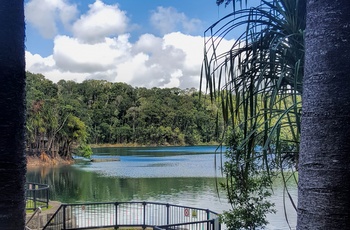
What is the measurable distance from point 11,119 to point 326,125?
1336 millimetres

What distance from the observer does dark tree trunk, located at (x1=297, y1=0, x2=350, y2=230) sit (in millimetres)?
1084

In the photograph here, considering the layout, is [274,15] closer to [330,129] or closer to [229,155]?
[330,129]

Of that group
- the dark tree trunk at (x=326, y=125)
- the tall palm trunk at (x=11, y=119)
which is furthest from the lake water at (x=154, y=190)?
the dark tree trunk at (x=326, y=125)

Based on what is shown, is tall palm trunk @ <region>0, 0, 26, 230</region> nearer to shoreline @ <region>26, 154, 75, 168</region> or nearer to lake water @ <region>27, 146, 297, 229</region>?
lake water @ <region>27, 146, 297, 229</region>

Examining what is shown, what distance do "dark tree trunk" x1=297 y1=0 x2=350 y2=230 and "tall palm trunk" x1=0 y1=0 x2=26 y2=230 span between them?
1.25m

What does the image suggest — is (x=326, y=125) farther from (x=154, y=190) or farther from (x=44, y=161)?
(x=44, y=161)

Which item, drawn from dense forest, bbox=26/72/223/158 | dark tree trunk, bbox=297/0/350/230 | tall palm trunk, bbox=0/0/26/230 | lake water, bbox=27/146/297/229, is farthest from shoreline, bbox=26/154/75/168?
dark tree trunk, bbox=297/0/350/230

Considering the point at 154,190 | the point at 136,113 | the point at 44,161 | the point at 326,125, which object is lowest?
the point at 154,190

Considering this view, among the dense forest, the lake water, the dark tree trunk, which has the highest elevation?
the dense forest

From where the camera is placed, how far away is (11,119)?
5.75 ft

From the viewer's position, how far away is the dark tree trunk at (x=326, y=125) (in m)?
1.08

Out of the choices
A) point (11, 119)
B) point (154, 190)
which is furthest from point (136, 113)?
point (11, 119)

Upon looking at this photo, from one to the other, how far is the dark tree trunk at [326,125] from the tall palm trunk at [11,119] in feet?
4.11

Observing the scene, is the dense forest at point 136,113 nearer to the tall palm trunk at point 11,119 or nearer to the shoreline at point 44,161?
the shoreline at point 44,161
